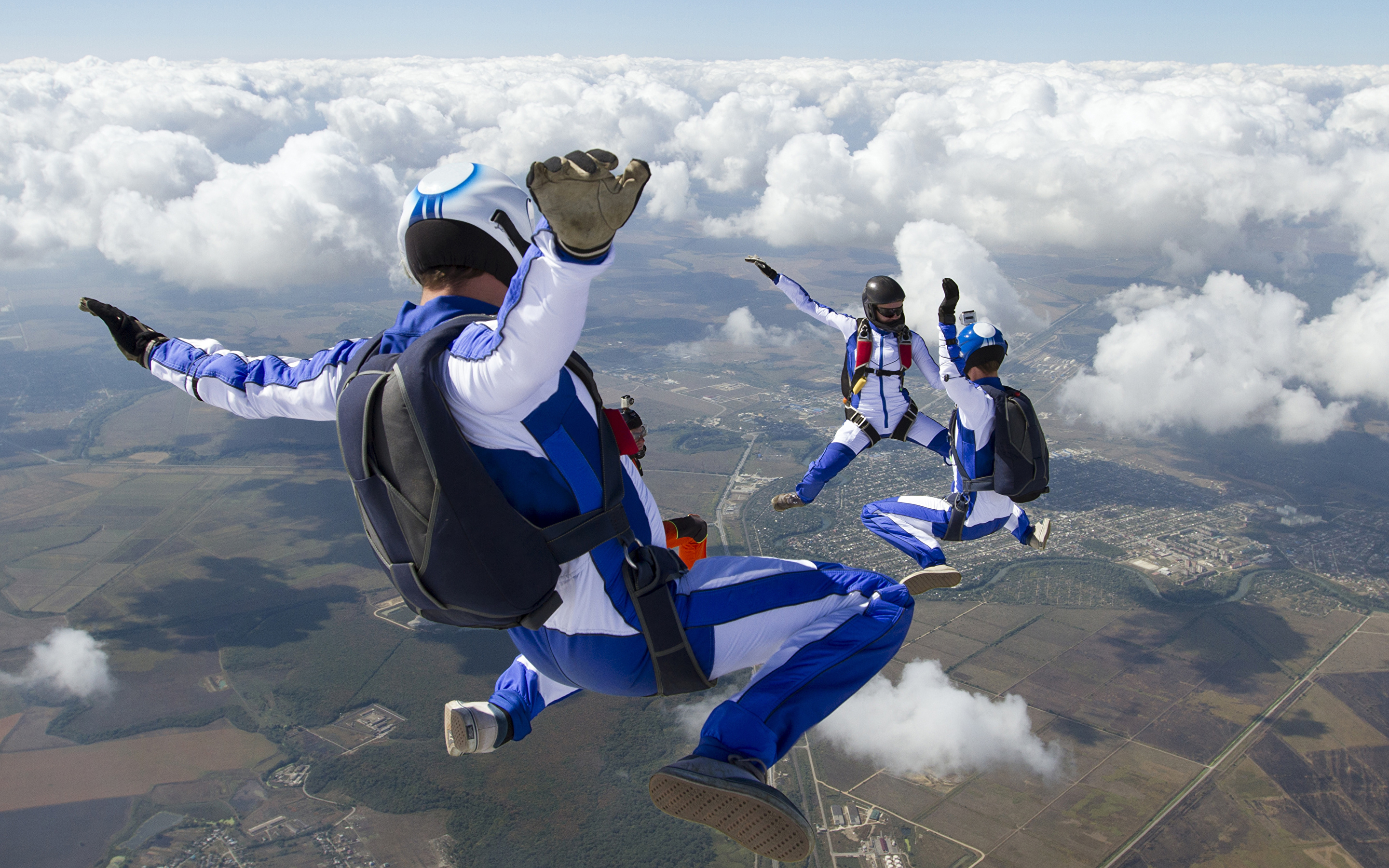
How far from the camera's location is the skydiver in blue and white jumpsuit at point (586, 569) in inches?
113

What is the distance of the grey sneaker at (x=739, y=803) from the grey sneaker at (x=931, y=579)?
2.63 meters

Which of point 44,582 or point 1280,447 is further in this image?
point 1280,447

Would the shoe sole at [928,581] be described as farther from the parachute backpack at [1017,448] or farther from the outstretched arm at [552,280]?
the outstretched arm at [552,280]

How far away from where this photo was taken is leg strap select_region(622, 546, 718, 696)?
127 inches

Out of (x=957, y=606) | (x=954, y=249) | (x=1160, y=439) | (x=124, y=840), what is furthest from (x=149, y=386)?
(x=1160, y=439)

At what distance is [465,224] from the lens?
3.22 metres

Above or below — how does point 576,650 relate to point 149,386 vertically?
above

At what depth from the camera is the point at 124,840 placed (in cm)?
6544

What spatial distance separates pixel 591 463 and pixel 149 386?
22179 cm

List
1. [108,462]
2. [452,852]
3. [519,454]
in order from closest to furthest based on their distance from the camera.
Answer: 1. [519,454]
2. [452,852]
3. [108,462]

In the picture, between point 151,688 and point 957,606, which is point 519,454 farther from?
point 151,688

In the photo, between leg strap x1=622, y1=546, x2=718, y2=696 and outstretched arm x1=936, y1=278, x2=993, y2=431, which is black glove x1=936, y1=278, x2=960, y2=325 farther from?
leg strap x1=622, y1=546, x2=718, y2=696

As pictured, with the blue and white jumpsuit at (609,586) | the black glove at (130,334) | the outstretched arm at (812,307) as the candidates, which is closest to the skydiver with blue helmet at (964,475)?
the outstretched arm at (812,307)

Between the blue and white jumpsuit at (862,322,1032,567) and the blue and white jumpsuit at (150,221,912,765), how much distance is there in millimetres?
4020
